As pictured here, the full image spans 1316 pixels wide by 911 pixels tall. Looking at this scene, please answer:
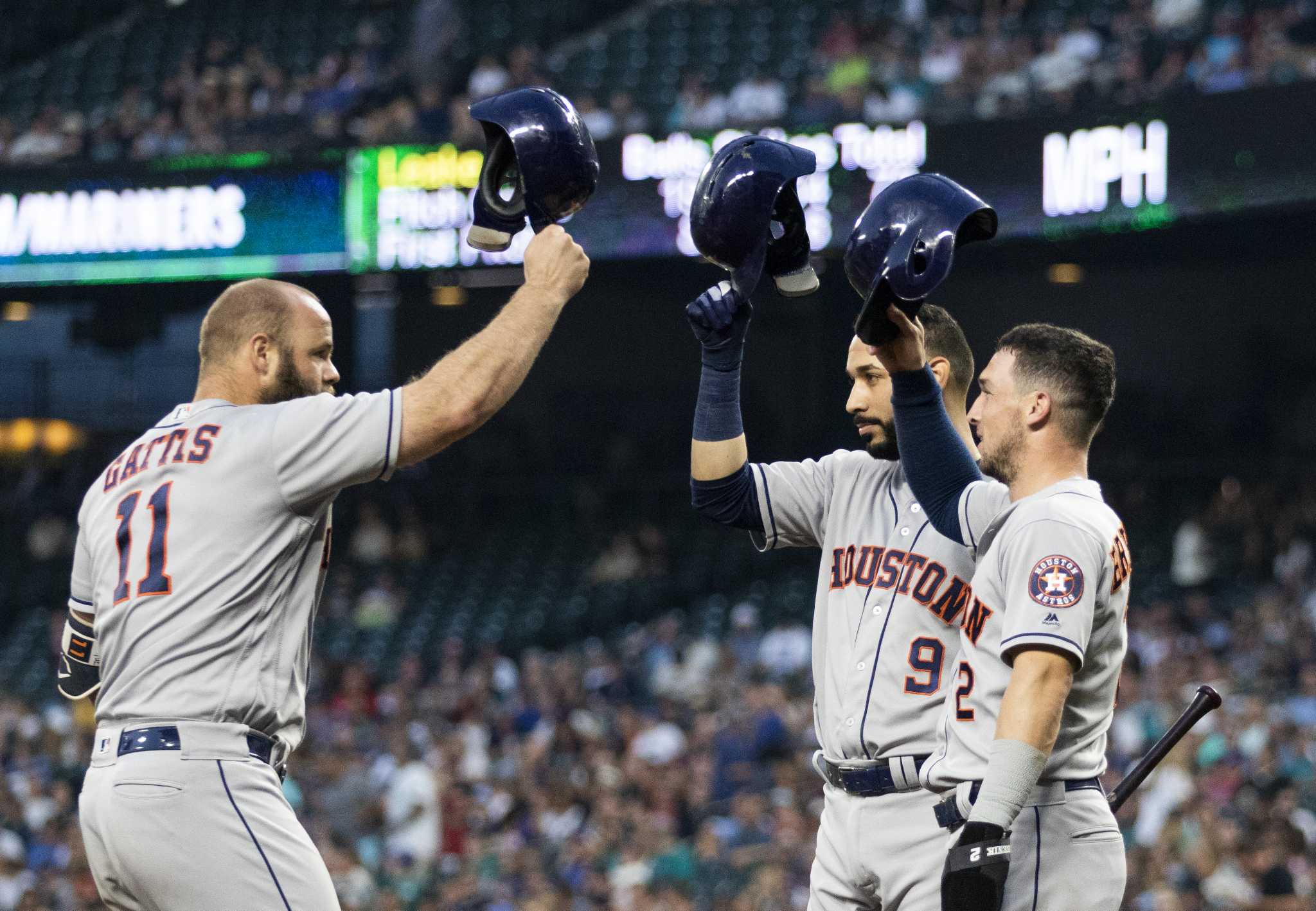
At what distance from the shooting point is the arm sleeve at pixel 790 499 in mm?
3723

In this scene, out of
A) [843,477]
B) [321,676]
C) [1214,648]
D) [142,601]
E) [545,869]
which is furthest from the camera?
[321,676]

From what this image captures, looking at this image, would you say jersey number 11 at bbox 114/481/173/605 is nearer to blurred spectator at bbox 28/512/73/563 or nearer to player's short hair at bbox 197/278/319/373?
player's short hair at bbox 197/278/319/373

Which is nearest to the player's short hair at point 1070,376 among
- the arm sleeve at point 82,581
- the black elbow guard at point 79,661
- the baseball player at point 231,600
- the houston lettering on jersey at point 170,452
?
the baseball player at point 231,600

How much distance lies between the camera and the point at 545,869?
352 inches

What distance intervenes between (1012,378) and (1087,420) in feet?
0.53

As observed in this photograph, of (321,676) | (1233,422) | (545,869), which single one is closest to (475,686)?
(321,676)

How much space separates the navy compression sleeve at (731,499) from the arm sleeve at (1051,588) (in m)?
0.81

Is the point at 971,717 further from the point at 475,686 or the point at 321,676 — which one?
the point at 321,676

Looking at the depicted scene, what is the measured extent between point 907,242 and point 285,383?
1.22 metres

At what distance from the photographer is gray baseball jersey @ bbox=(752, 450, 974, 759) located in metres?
3.38

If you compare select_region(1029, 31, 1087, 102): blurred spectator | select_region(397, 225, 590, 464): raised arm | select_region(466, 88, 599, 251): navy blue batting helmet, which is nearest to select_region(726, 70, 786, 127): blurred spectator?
select_region(1029, 31, 1087, 102): blurred spectator

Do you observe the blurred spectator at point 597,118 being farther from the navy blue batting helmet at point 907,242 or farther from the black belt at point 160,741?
the black belt at point 160,741

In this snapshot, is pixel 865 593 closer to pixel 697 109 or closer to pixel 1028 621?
pixel 1028 621

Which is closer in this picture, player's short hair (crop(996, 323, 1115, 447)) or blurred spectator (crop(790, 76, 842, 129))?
player's short hair (crop(996, 323, 1115, 447))
